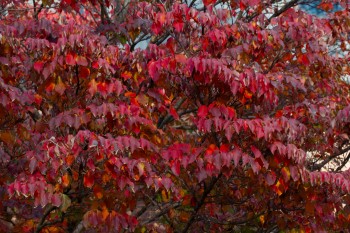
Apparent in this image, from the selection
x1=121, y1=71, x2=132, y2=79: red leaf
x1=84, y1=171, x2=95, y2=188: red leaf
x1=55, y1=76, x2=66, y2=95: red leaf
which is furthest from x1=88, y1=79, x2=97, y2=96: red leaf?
x1=84, y1=171, x2=95, y2=188: red leaf

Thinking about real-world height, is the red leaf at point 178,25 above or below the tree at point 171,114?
A: above

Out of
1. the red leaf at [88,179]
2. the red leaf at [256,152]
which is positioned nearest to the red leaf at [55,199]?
the red leaf at [88,179]

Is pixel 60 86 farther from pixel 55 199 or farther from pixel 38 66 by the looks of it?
pixel 55 199

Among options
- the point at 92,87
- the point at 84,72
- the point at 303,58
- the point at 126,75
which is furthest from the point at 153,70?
the point at 303,58

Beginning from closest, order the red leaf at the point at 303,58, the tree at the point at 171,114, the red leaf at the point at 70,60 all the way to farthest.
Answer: the tree at the point at 171,114 < the red leaf at the point at 70,60 < the red leaf at the point at 303,58

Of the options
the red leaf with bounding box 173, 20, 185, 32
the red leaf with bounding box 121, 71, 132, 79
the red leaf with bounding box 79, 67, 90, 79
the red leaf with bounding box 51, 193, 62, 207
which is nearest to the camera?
→ the red leaf with bounding box 51, 193, 62, 207

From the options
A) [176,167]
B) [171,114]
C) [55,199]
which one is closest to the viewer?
[55,199]

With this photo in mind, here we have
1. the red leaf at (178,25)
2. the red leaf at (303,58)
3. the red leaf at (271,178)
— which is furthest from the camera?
the red leaf at (303,58)

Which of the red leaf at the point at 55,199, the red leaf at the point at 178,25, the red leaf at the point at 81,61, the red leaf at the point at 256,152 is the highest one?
the red leaf at the point at 178,25

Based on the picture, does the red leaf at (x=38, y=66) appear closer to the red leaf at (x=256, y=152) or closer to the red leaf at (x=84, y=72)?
the red leaf at (x=84, y=72)

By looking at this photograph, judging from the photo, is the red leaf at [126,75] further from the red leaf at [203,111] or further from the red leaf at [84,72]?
the red leaf at [203,111]

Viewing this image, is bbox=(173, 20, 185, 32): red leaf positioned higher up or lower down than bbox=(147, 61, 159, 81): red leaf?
higher up

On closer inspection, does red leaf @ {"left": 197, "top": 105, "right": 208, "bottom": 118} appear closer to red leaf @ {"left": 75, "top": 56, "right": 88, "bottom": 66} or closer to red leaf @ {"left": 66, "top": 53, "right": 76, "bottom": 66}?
red leaf @ {"left": 75, "top": 56, "right": 88, "bottom": 66}

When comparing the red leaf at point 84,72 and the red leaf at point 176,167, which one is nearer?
the red leaf at point 176,167
